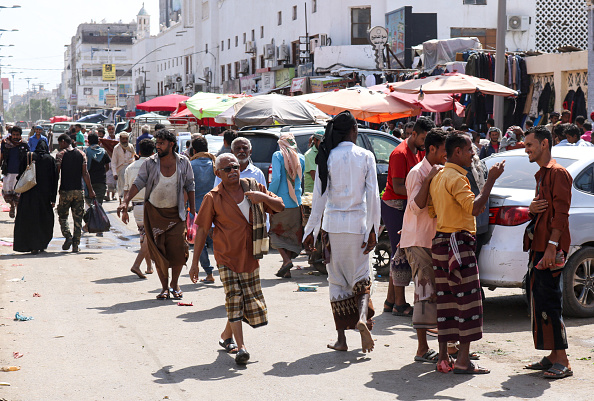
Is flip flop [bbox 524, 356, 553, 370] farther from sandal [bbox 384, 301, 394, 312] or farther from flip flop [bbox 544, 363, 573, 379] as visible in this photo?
sandal [bbox 384, 301, 394, 312]

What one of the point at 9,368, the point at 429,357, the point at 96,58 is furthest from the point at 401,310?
the point at 96,58

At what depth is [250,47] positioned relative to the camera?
53781mm

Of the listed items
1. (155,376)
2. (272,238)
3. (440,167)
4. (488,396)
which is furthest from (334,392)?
(272,238)

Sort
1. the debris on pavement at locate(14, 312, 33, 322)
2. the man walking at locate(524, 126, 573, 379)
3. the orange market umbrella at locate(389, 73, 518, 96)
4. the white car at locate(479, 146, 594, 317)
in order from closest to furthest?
the man walking at locate(524, 126, 573, 379), the white car at locate(479, 146, 594, 317), the debris on pavement at locate(14, 312, 33, 322), the orange market umbrella at locate(389, 73, 518, 96)

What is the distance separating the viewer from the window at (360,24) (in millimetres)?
41344

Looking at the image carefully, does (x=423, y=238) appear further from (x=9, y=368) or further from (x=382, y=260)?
(x=382, y=260)

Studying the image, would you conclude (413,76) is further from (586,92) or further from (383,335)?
(383,335)

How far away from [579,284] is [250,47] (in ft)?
157

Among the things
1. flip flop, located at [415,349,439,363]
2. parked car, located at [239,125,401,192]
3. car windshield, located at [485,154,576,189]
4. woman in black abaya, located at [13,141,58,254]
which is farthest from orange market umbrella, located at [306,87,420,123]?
flip flop, located at [415,349,439,363]

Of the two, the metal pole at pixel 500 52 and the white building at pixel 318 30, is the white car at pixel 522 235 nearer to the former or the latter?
the metal pole at pixel 500 52

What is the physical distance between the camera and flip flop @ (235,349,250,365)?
629 cm

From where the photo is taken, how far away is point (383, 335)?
24.1 ft

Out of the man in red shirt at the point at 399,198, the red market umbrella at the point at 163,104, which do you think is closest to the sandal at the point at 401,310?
the man in red shirt at the point at 399,198

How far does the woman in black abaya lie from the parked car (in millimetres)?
3308
